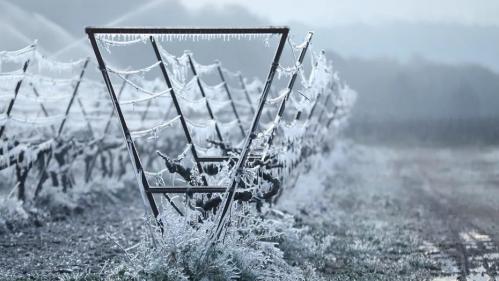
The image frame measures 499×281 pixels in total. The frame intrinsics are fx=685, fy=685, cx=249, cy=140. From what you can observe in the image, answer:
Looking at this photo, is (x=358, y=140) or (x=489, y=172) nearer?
(x=489, y=172)

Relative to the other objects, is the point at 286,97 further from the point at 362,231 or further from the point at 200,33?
the point at 362,231

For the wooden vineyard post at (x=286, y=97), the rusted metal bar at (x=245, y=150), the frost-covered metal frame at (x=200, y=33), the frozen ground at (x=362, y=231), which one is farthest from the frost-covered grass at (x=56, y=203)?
the rusted metal bar at (x=245, y=150)

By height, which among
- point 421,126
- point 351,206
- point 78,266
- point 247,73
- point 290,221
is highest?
point 247,73

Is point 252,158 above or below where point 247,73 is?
below

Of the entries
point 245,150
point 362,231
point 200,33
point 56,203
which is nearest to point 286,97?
point 245,150

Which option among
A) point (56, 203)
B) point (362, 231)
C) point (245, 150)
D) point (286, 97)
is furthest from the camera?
point (56, 203)

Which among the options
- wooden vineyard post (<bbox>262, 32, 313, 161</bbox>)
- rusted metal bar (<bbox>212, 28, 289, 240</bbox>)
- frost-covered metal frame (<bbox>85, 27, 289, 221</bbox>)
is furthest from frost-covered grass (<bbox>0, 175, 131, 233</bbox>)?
rusted metal bar (<bbox>212, 28, 289, 240</bbox>)

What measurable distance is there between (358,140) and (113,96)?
37160 millimetres

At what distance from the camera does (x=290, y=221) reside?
32.4ft

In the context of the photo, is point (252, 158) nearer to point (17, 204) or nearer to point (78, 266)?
point (78, 266)

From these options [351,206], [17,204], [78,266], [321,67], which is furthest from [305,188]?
[78,266]

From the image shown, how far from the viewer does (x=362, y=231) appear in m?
11.2

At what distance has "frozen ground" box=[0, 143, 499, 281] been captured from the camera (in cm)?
828

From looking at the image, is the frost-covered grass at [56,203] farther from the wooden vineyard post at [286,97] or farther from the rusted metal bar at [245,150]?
the rusted metal bar at [245,150]
